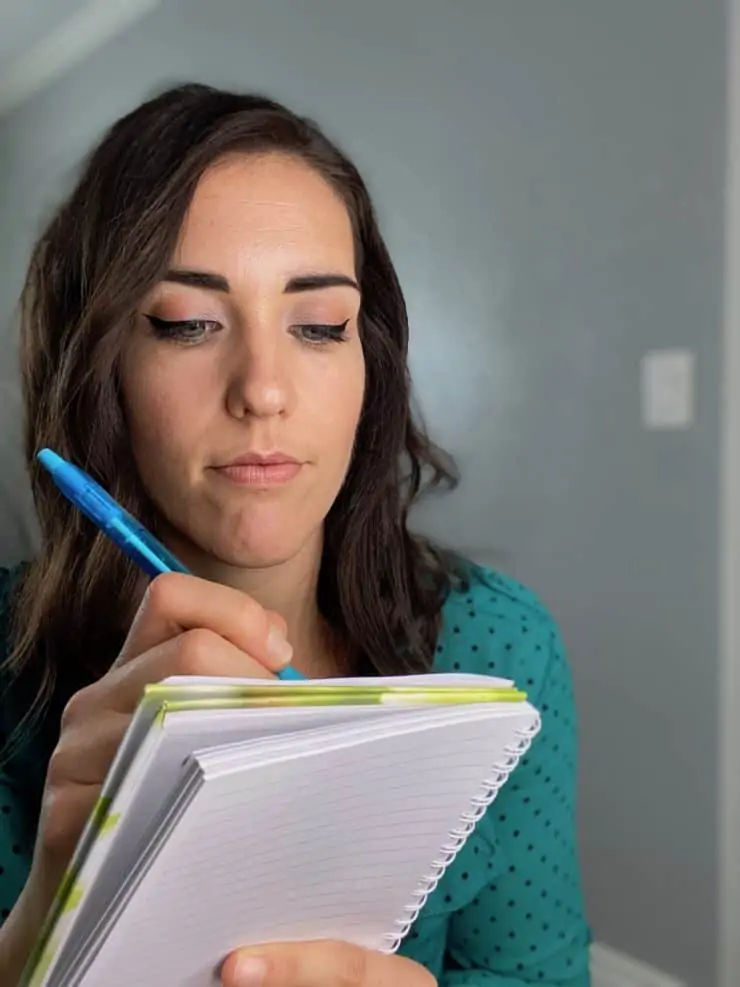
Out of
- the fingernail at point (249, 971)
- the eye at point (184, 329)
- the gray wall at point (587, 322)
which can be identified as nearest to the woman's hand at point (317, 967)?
the fingernail at point (249, 971)

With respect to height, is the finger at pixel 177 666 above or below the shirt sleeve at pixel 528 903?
above

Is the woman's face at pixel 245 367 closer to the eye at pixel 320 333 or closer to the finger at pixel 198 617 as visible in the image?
the eye at pixel 320 333

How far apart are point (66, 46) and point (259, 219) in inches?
74.8

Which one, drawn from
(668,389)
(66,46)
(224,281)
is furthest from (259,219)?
(66,46)

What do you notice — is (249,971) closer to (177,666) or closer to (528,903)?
(177,666)

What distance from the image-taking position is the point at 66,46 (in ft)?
7.36

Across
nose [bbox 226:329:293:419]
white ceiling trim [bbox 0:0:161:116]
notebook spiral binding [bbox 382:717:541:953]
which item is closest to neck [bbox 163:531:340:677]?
nose [bbox 226:329:293:419]

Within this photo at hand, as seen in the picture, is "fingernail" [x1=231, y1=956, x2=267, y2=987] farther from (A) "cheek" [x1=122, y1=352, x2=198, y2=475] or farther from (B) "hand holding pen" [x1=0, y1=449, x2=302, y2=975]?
(A) "cheek" [x1=122, y1=352, x2=198, y2=475]

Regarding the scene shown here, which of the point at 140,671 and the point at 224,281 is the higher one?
the point at 224,281

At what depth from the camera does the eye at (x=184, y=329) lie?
0.63m

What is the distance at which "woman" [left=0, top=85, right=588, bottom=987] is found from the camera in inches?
24.7

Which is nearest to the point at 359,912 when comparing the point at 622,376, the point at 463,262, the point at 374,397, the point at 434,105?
the point at 374,397

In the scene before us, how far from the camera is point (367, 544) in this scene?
84 centimetres

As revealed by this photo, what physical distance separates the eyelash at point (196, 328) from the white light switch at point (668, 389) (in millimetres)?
698
